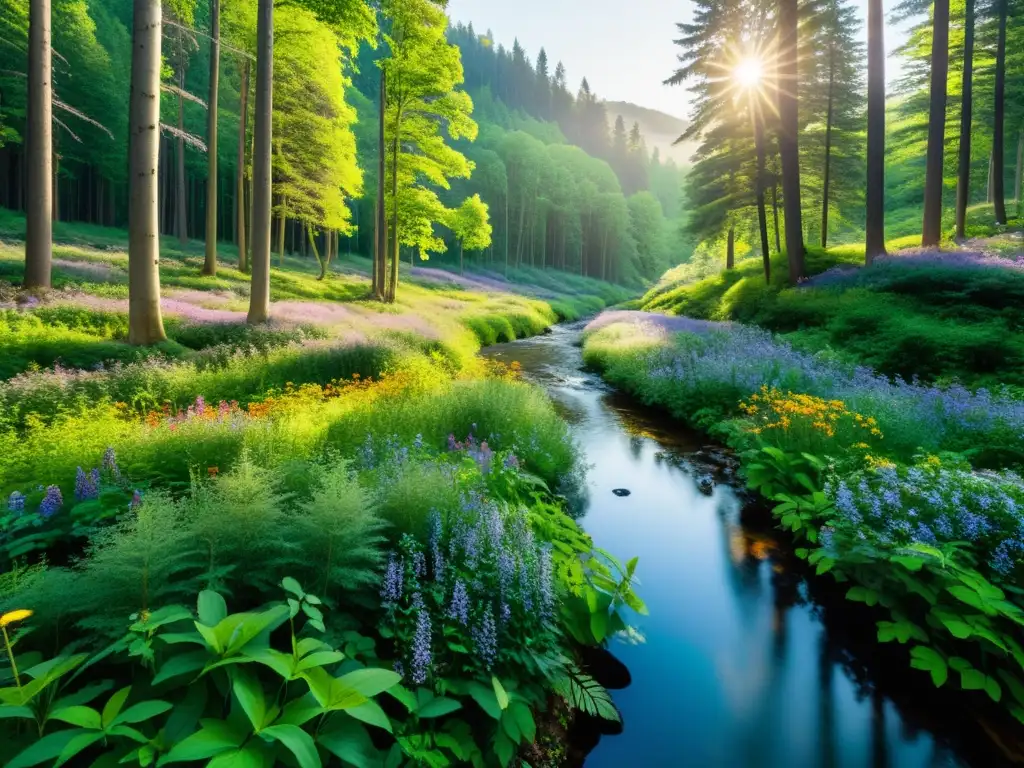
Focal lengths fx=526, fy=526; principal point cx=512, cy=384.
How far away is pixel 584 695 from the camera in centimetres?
342

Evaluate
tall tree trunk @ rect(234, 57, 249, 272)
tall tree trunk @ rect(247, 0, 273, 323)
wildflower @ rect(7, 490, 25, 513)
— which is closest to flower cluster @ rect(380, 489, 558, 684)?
wildflower @ rect(7, 490, 25, 513)

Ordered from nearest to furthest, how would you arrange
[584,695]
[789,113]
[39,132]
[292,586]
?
[292,586], [584,695], [39,132], [789,113]

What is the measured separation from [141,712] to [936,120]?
955 inches

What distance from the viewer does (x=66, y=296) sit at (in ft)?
40.0

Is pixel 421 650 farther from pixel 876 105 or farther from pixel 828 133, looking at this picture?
pixel 828 133

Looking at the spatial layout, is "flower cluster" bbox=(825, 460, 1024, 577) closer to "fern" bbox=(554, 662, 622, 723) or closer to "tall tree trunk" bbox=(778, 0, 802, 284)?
"fern" bbox=(554, 662, 622, 723)

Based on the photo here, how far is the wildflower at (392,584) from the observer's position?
115 inches

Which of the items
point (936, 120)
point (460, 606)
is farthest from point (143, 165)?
point (936, 120)

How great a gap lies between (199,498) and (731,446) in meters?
8.16

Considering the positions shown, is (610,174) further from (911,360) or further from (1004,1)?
(911,360)

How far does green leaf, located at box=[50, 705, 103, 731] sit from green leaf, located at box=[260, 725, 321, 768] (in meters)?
0.61

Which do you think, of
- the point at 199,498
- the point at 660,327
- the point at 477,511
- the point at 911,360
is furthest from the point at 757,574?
the point at 660,327

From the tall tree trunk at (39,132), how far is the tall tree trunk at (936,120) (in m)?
24.6

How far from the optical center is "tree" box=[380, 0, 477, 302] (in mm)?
20781
